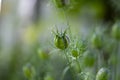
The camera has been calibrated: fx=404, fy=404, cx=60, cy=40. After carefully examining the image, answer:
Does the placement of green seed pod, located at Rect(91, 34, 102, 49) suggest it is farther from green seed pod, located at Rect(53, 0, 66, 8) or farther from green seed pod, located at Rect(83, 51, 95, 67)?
green seed pod, located at Rect(53, 0, 66, 8)

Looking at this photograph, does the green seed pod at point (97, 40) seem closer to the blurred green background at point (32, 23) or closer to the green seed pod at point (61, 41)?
the green seed pod at point (61, 41)

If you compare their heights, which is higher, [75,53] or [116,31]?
[116,31]

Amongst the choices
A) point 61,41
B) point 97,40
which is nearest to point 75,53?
point 61,41

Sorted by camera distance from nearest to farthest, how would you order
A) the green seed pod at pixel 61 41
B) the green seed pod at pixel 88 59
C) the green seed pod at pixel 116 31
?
the green seed pod at pixel 61 41
the green seed pod at pixel 88 59
the green seed pod at pixel 116 31

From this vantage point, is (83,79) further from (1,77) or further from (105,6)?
(105,6)

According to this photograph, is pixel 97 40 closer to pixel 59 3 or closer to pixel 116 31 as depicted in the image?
pixel 116 31

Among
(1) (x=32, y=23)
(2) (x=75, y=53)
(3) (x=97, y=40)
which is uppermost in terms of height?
(1) (x=32, y=23)

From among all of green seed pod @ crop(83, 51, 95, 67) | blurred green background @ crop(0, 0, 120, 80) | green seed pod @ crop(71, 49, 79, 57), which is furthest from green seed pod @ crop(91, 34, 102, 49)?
blurred green background @ crop(0, 0, 120, 80)

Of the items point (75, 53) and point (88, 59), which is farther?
point (88, 59)

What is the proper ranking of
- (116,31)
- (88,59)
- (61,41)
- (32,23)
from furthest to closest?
1. (32,23)
2. (116,31)
3. (88,59)
4. (61,41)

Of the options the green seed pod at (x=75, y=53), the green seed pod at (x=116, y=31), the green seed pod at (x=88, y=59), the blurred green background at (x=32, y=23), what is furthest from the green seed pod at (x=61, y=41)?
the blurred green background at (x=32, y=23)
